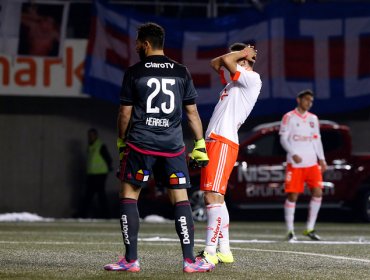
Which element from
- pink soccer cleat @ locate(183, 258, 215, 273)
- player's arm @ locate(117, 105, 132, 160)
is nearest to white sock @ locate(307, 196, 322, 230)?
pink soccer cleat @ locate(183, 258, 215, 273)

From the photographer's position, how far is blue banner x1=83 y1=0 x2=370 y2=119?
26.0 metres

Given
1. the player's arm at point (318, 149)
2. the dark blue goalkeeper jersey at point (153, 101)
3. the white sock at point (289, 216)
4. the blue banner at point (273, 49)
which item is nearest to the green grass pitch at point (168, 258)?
the white sock at point (289, 216)

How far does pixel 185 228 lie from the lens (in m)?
9.92

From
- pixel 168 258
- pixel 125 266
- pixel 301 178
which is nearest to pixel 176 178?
pixel 125 266

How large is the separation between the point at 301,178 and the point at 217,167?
21.0 feet

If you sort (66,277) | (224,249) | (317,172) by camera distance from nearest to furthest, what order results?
1. (66,277)
2. (224,249)
3. (317,172)

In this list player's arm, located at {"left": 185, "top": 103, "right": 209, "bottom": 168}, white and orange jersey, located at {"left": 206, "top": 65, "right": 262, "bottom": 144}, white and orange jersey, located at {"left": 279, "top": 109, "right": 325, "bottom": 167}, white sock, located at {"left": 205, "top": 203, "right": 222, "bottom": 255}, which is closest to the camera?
player's arm, located at {"left": 185, "top": 103, "right": 209, "bottom": 168}

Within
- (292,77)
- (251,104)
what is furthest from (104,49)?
(251,104)

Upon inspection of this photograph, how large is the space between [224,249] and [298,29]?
1559 cm

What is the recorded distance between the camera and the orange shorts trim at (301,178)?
57.0 feet

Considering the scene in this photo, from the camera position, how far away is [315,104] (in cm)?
2623

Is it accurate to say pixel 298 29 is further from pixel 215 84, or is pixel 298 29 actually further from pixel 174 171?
pixel 174 171

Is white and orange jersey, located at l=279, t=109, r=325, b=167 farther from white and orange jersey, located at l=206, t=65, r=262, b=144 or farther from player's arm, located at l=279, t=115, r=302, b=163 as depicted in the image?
white and orange jersey, located at l=206, t=65, r=262, b=144

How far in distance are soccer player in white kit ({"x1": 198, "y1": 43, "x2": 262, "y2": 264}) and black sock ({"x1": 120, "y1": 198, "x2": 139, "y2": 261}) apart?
4.00ft
